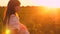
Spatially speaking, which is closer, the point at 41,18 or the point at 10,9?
the point at 10,9

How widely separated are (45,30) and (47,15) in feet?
1.98

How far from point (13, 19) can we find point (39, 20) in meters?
4.45

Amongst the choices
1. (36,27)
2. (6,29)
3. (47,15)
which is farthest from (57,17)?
(6,29)

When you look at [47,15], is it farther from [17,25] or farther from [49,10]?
[17,25]

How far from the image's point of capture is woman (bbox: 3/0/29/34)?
2.65 m

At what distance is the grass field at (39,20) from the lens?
6.77 m

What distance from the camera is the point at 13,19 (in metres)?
2.66

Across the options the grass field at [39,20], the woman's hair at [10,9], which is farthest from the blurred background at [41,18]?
the woman's hair at [10,9]

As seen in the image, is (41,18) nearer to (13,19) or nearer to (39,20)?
(39,20)

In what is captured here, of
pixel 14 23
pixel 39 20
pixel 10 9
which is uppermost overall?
pixel 10 9

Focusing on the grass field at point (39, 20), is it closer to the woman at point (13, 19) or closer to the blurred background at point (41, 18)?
the blurred background at point (41, 18)

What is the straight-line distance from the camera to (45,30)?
6.82m

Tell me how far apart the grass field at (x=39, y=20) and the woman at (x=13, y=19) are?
153 inches

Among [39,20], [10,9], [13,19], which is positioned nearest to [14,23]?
[13,19]
